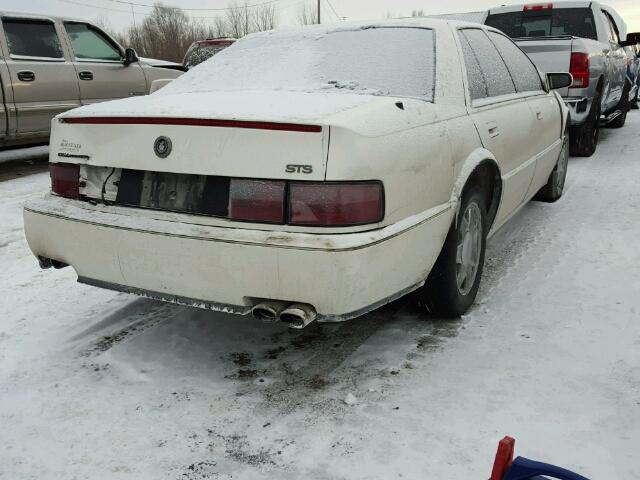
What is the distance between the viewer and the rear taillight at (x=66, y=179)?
268cm

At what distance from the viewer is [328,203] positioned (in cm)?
220

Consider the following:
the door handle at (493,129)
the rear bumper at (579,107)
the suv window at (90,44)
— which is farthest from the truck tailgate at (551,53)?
the suv window at (90,44)

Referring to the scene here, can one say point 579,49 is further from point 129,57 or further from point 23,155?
point 23,155

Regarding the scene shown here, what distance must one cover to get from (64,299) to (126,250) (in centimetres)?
125

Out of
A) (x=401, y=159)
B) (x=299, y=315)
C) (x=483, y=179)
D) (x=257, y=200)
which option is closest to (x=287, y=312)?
(x=299, y=315)

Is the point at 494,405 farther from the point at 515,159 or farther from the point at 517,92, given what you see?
the point at 517,92

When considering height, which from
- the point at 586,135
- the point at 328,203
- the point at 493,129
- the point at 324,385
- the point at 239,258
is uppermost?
the point at 493,129

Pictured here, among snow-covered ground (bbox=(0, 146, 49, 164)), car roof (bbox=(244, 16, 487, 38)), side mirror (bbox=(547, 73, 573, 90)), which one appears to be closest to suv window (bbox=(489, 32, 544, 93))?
side mirror (bbox=(547, 73, 573, 90))

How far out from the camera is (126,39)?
5159cm

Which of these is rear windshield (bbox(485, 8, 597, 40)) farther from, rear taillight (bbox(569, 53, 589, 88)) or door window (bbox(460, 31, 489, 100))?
door window (bbox(460, 31, 489, 100))

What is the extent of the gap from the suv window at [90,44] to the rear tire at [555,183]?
589 centimetres

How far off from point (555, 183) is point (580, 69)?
7.34ft

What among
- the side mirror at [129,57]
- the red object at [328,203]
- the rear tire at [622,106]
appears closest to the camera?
the red object at [328,203]

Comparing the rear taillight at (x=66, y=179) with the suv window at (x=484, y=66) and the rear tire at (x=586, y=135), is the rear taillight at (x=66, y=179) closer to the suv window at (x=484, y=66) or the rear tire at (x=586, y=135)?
the suv window at (x=484, y=66)
